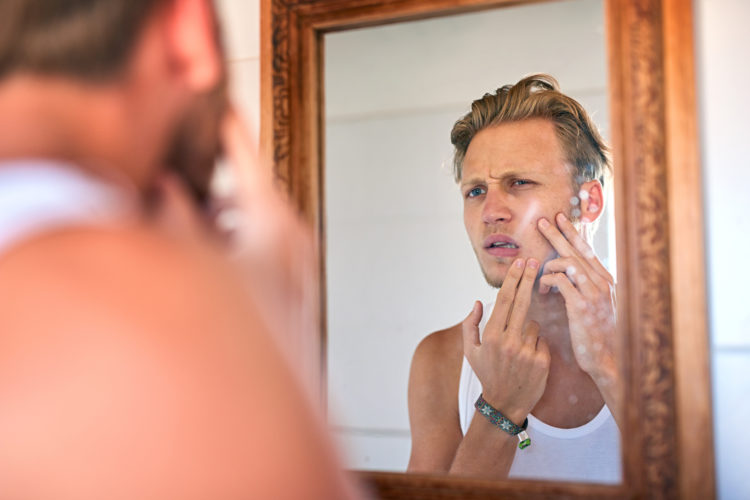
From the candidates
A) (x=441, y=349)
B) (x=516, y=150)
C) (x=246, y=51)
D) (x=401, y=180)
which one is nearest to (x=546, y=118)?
(x=516, y=150)

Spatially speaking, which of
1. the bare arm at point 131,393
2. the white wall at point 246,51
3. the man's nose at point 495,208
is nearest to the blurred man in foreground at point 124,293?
the bare arm at point 131,393

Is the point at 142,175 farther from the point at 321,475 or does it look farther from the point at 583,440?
the point at 583,440

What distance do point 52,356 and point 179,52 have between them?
123 millimetres

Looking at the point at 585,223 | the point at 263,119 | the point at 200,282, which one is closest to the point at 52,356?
the point at 200,282

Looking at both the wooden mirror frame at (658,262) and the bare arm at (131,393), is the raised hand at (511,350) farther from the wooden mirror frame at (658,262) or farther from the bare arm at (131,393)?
the bare arm at (131,393)

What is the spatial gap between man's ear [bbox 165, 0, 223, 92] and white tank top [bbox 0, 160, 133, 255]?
0.05 metres

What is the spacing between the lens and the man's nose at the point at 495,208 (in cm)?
73

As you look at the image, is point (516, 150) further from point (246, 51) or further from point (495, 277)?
point (246, 51)

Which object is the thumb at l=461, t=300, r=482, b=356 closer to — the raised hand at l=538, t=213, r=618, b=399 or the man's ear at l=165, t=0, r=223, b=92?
the raised hand at l=538, t=213, r=618, b=399

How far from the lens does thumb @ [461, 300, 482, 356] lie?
0.74 m

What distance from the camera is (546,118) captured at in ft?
2.36

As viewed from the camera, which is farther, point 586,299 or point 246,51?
point 246,51

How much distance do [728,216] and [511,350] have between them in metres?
0.25

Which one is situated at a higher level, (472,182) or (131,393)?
(472,182)
